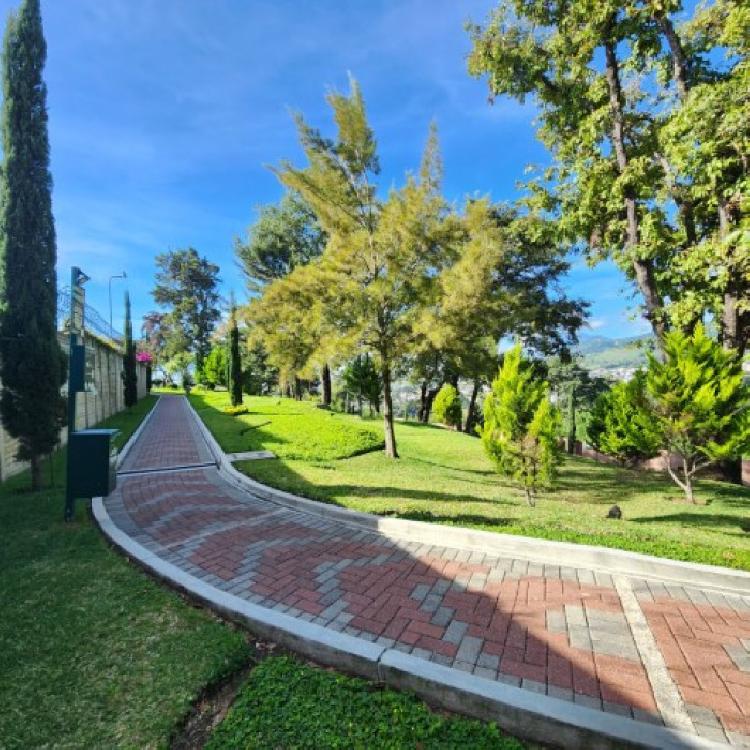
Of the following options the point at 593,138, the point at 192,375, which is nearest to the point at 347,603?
the point at 593,138

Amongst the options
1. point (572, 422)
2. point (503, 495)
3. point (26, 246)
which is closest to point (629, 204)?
point (503, 495)

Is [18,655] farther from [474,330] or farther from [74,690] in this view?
[474,330]

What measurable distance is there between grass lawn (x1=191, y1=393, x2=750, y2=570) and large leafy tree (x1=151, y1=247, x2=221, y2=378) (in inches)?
1843

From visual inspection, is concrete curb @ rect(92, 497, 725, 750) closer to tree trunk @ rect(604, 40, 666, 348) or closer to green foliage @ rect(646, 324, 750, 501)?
green foliage @ rect(646, 324, 750, 501)

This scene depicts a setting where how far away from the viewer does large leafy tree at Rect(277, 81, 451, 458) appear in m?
11.3

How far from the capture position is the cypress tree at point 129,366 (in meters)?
25.8

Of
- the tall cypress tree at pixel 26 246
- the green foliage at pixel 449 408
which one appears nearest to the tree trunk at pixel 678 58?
the tall cypress tree at pixel 26 246

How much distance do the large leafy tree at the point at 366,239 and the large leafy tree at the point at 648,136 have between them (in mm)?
4117

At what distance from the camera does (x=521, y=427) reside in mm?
7832

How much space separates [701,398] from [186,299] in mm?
60804

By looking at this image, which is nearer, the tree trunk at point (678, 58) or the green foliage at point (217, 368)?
the tree trunk at point (678, 58)

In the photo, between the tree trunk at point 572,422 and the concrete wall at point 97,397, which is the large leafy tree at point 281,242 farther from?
the tree trunk at point 572,422

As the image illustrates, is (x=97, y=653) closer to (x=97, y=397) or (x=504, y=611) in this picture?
(x=504, y=611)

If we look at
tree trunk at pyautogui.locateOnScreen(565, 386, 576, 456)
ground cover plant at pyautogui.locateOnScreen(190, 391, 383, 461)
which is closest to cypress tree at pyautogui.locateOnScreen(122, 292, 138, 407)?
ground cover plant at pyautogui.locateOnScreen(190, 391, 383, 461)
